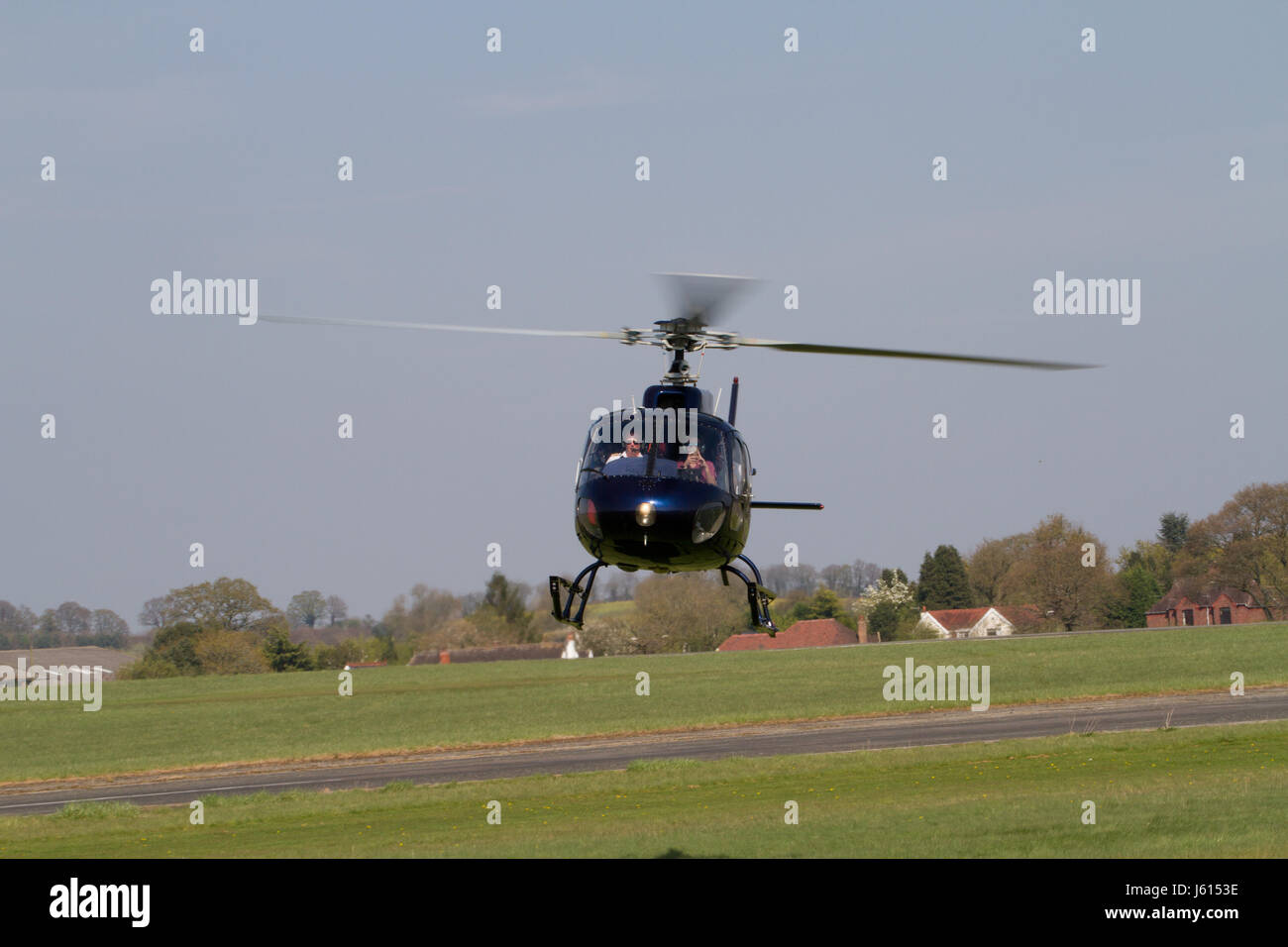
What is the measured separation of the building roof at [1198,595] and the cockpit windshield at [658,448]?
114 metres

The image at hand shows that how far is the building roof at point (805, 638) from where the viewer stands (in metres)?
115

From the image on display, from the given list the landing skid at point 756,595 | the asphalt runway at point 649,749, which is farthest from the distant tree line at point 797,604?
the landing skid at point 756,595

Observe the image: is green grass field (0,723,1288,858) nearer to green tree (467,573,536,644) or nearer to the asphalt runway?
the asphalt runway

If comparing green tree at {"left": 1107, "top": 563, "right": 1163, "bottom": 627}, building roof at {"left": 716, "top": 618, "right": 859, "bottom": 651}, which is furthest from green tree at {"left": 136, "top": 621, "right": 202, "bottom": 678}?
green tree at {"left": 1107, "top": 563, "right": 1163, "bottom": 627}

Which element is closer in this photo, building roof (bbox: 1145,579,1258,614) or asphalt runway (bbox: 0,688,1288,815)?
asphalt runway (bbox: 0,688,1288,815)

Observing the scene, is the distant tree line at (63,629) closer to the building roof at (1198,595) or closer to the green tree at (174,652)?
the green tree at (174,652)

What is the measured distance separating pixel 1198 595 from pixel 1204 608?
135 centimetres

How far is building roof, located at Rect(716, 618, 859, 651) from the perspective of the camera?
115 metres

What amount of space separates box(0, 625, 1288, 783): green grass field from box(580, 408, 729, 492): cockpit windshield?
35.0 metres

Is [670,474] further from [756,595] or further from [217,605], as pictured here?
[217,605]

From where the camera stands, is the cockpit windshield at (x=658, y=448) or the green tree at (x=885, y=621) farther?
the green tree at (x=885, y=621)

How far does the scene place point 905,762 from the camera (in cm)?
3391
